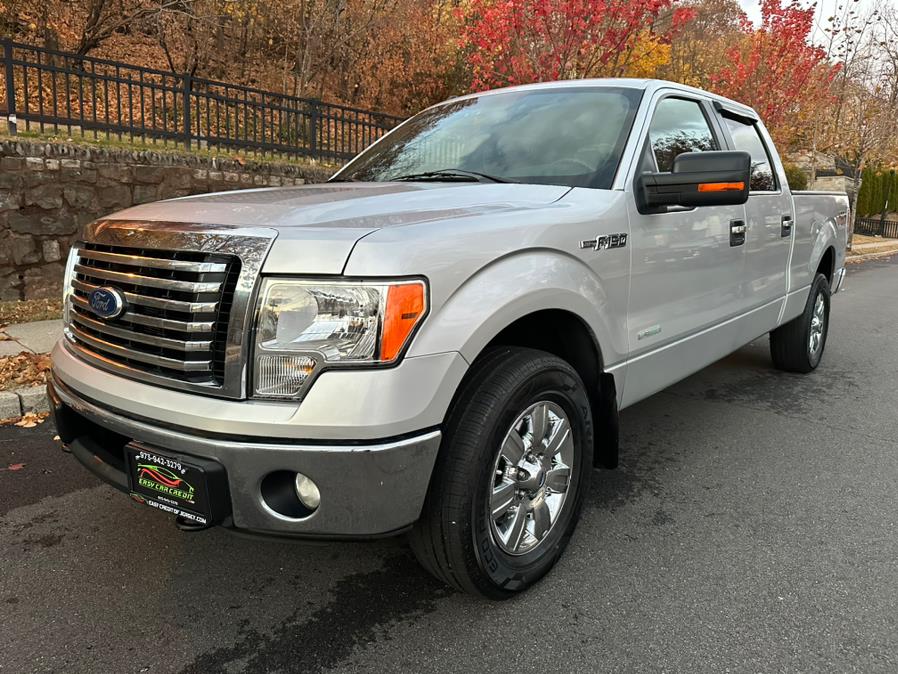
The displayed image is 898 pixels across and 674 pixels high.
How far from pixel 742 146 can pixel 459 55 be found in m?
13.1

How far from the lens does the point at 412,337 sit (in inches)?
76.6

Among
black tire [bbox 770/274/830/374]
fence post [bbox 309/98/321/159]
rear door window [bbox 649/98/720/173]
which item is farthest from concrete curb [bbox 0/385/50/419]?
fence post [bbox 309/98/321/159]

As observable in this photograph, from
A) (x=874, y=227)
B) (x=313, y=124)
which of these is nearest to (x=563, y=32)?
(x=313, y=124)

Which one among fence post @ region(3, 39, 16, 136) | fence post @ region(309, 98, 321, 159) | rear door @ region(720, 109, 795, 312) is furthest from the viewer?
fence post @ region(309, 98, 321, 159)

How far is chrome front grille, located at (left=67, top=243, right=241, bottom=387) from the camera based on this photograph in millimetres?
1979

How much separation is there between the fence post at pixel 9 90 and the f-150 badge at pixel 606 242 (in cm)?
685

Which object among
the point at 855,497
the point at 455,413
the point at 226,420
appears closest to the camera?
the point at 226,420

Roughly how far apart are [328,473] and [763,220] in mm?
3340

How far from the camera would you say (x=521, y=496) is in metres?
2.46

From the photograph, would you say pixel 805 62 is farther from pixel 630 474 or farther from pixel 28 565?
pixel 28 565

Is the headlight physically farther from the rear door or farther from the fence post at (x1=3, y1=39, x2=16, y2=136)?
the fence post at (x1=3, y1=39, x2=16, y2=136)

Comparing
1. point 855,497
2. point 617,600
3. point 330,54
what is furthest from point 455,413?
point 330,54

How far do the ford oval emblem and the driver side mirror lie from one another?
205 centimetres

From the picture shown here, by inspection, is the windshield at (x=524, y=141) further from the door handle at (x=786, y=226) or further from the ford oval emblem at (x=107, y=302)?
the door handle at (x=786, y=226)
